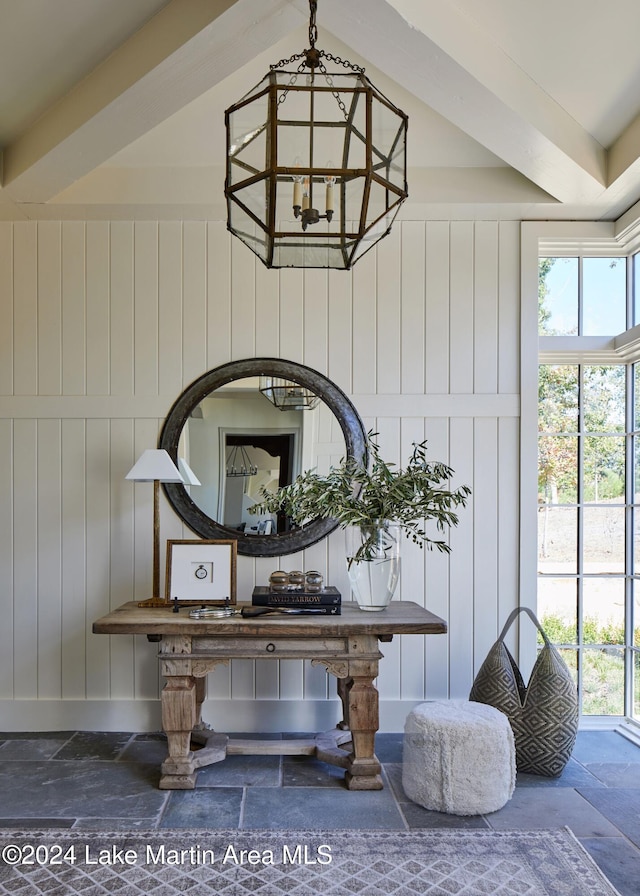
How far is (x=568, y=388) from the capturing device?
391 centimetres

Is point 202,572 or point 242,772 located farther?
point 202,572

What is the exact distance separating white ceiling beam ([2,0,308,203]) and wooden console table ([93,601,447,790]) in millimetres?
2091

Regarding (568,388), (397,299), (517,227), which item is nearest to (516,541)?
(568,388)

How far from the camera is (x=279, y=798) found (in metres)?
2.84

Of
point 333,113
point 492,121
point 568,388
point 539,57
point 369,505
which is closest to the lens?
point 333,113

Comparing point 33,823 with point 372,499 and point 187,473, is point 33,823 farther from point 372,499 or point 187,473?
point 372,499

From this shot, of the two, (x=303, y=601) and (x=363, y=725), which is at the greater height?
(x=303, y=601)

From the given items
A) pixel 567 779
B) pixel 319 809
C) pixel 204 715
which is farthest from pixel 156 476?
pixel 567 779

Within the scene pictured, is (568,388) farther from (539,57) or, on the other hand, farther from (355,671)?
(355,671)

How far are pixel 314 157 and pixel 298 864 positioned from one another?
7.29 feet

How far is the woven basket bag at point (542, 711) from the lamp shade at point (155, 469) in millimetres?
1808

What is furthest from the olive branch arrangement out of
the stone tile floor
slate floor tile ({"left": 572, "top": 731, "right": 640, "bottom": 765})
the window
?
slate floor tile ({"left": 572, "top": 731, "right": 640, "bottom": 765})

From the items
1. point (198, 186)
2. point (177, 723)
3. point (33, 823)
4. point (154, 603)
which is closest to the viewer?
point (33, 823)

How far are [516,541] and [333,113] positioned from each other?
2.67m
